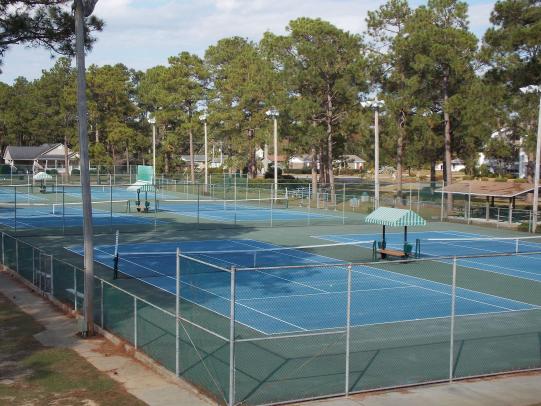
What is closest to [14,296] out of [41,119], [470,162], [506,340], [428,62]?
[506,340]

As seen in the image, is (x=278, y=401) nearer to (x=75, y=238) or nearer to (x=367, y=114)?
(x=75, y=238)

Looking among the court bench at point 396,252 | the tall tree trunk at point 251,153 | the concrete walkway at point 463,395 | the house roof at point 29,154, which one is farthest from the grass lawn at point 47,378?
the house roof at point 29,154

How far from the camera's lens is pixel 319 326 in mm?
19234

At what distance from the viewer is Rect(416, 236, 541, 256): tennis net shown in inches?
1398

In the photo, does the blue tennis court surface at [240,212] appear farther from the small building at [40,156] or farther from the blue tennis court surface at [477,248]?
the small building at [40,156]

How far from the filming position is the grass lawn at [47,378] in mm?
12867

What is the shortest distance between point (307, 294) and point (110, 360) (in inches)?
357

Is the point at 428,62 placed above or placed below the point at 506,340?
above

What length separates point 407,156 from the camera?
201 ft

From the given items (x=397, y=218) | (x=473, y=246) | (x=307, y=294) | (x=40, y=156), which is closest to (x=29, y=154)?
(x=40, y=156)

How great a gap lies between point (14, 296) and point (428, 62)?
136 ft

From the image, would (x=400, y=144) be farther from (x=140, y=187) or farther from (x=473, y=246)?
(x=473, y=246)

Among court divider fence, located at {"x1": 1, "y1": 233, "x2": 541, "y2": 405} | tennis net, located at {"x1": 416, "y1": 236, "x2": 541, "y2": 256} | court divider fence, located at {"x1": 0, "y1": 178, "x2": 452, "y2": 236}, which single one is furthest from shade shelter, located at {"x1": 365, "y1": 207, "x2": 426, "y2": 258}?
court divider fence, located at {"x1": 0, "y1": 178, "x2": 452, "y2": 236}

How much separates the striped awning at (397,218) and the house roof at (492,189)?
1875 centimetres
